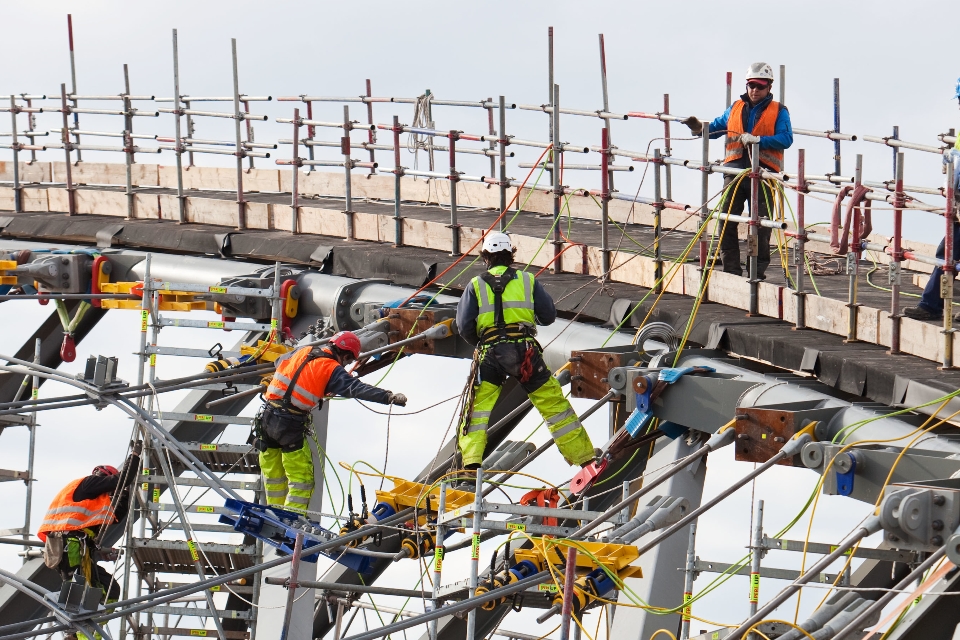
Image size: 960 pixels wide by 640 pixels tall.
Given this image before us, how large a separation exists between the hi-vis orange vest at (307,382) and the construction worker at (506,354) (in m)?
1.15

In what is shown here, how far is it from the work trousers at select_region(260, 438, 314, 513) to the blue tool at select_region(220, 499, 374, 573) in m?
0.70

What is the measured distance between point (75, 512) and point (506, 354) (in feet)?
14.1

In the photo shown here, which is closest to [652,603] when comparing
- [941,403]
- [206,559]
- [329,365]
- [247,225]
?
[941,403]

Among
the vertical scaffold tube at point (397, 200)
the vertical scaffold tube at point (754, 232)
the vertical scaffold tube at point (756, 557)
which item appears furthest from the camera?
the vertical scaffold tube at point (397, 200)

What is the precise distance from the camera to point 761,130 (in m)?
13.6

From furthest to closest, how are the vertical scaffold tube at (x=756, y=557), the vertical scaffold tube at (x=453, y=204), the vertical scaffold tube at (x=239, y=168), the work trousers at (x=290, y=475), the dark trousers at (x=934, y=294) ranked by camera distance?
the vertical scaffold tube at (x=239, y=168) < the vertical scaffold tube at (x=453, y=204) < the work trousers at (x=290, y=475) < the dark trousers at (x=934, y=294) < the vertical scaffold tube at (x=756, y=557)

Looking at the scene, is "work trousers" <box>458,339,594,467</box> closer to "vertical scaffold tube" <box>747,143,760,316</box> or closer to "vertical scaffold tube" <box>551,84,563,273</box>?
"vertical scaffold tube" <box>747,143,760,316</box>

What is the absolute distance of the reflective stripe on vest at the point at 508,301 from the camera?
11.6m

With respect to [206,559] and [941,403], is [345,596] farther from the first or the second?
[941,403]

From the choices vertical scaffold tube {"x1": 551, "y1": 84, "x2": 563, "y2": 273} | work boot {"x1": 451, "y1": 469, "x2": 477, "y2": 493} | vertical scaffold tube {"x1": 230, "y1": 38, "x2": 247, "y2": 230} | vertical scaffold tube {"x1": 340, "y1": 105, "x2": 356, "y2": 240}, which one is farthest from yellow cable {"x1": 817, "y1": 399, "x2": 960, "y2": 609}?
vertical scaffold tube {"x1": 230, "y1": 38, "x2": 247, "y2": 230}

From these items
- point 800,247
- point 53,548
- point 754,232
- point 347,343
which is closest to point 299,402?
point 347,343

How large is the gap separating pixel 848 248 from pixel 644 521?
3.61m

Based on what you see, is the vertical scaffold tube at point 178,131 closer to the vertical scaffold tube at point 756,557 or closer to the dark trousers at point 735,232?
the dark trousers at point 735,232

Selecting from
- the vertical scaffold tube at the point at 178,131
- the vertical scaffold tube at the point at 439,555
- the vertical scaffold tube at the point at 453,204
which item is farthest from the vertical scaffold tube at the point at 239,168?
the vertical scaffold tube at the point at 439,555
